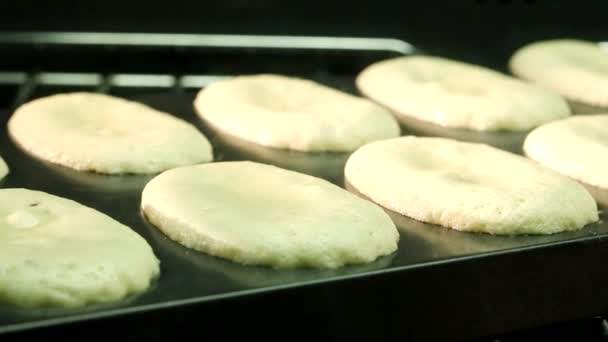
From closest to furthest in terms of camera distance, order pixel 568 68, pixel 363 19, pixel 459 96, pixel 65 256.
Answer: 1. pixel 65 256
2. pixel 459 96
3. pixel 568 68
4. pixel 363 19

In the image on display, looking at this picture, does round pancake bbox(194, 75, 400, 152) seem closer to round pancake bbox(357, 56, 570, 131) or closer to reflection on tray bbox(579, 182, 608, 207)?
round pancake bbox(357, 56, 570, 131)

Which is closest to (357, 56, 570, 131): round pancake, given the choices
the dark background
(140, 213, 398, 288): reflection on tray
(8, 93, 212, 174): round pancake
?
the dark background

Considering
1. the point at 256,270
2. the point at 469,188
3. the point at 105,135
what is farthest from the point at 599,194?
the point at 105,135

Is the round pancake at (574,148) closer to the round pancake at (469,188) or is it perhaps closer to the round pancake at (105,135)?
the round pancake at (469,188)

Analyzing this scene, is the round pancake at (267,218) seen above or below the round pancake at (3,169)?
above

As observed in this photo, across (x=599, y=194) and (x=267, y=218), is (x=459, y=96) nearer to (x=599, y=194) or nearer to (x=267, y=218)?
(x=599, y=194)

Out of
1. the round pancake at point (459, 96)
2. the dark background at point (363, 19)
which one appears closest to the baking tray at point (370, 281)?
the round pancake at point (459, 96)

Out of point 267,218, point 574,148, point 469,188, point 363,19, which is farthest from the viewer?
point 363,19
